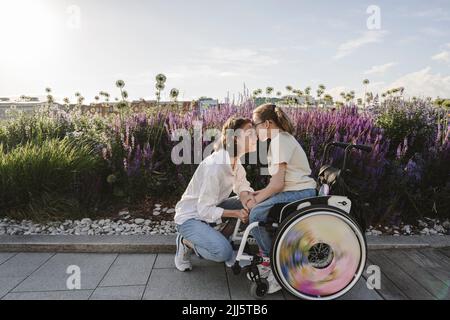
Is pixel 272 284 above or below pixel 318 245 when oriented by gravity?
below

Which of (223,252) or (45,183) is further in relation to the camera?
(45,183)

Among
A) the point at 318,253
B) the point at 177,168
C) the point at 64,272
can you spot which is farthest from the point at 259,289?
the point at 177,168

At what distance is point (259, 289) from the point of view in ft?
8.54

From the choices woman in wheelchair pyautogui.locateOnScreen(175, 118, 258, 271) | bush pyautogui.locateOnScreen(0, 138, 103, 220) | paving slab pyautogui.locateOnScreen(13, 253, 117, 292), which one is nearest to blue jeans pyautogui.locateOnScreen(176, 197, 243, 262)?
woman in wheelchair pyautogui.locateOnScreen(175, 118, 258, 271)

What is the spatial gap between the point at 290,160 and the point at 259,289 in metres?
0.94

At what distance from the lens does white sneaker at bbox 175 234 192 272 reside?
3002mm

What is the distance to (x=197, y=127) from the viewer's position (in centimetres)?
441

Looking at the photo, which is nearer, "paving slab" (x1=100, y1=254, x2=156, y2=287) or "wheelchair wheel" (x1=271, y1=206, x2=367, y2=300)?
"wheelchair wheel" (x1=271, y1=206, x2=367, y2=300)

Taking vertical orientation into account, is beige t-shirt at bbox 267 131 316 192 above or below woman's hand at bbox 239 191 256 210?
above

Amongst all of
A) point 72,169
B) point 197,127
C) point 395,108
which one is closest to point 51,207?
point 72,169

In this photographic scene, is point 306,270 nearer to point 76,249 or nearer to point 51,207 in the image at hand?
point 76,249

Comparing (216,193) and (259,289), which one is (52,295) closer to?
(216,193)

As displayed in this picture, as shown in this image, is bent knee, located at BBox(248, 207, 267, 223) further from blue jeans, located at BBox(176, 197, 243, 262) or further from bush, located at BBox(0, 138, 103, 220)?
bush, located at BBox(0, 138, 103, 220)

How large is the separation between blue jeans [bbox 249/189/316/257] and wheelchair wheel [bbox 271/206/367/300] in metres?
0.27
